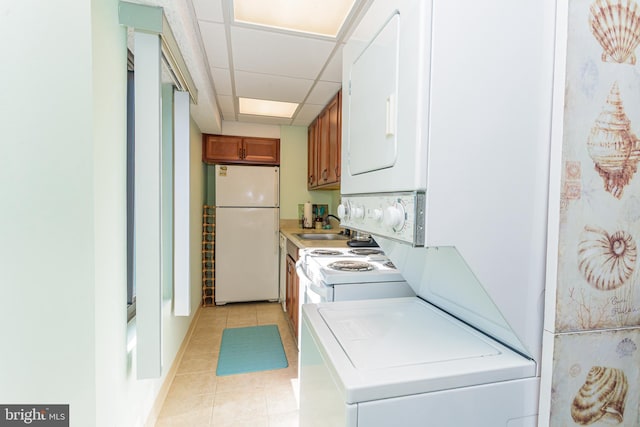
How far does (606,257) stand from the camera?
0.81 metres

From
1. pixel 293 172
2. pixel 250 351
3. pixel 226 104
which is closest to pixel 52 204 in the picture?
pixel 250 351

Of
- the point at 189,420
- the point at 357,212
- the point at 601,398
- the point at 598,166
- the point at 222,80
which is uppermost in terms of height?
the point at 222,80

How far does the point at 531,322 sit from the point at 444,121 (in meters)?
0.58

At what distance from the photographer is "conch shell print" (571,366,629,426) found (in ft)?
2.67

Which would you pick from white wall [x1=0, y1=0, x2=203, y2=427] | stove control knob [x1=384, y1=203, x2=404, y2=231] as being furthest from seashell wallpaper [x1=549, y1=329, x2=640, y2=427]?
white wall [x1=0, y1=0, x2=203, y2=427]

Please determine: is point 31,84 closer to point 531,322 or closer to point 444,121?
point 444,121

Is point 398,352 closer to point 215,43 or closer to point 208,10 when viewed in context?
point 208,10

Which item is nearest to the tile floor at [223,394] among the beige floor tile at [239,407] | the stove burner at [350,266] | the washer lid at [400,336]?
the beige floor tile at [239,407]

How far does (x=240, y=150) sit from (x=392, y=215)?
336 cm

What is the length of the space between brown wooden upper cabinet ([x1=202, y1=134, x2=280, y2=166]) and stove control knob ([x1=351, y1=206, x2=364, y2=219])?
299 cm

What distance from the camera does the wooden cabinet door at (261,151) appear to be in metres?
3.84

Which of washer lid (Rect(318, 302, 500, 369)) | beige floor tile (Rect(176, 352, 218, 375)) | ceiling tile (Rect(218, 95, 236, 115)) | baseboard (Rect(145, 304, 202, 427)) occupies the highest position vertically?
ceiling tile (Rect(218, 95, 236, 115))

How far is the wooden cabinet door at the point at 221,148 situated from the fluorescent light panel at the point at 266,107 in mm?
433

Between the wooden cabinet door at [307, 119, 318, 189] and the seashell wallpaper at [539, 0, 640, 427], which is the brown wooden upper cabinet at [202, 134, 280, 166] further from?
the seashell wallpaper at [539, 0, 640, 427]
